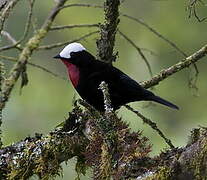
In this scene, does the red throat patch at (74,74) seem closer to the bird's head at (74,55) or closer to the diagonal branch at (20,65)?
the bird's head at (74,55)

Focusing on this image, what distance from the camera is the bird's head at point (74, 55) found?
423 centimetres

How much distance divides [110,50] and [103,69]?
222 millimetres

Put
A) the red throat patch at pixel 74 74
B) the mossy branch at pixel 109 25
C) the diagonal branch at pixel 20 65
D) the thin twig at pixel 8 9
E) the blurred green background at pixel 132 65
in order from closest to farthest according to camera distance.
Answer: the diagonal branch at pixel 20 65, the thin twig at pixel 8 9, the mossy branch at pixel 109 25, the red throat patch at pixel 74 74, the blurred green background at pixel 132 65

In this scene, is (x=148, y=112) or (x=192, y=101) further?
(x=192, y=101)

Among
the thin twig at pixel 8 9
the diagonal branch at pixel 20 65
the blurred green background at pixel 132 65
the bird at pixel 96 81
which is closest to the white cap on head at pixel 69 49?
the bird at pixel 96 81

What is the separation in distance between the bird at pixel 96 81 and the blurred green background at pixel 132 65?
3.58m

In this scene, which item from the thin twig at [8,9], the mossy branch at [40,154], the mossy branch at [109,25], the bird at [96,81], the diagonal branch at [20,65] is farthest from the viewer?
the bird at [96,81]

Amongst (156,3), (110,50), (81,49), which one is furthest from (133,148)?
(156,3)

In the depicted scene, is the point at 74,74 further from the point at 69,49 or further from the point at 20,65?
the point at 20,65

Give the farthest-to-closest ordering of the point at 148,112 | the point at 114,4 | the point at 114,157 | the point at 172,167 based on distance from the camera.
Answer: the point at 148,112
the point at 114,4
the point at 114,157
the point at 172,167

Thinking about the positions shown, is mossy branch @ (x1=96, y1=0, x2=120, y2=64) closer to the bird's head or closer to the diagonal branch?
the bird's head

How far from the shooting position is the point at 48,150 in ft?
10.9

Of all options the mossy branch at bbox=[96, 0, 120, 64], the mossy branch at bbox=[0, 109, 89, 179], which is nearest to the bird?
the mossy branch at bbox=[96, 0, 120, 64]

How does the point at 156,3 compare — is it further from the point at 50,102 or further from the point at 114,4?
the point at 114,4
